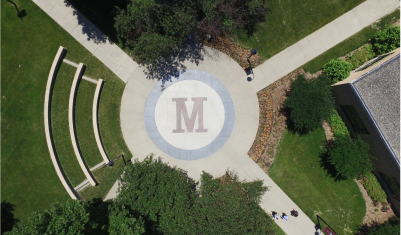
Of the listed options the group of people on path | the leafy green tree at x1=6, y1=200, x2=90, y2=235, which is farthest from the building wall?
the leafy green tree at x1=6, y1=200, x2=90, y2=235

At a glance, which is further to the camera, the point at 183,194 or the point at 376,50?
the point at 376,50

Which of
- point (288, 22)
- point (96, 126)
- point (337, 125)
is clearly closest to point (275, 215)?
point (337, 125)

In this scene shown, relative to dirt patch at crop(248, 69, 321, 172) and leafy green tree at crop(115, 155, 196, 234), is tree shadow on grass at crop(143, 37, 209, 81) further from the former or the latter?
leafy green tree at crop(115, 155, 196, 234)

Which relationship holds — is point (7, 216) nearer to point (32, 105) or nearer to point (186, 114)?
point (32, 105)

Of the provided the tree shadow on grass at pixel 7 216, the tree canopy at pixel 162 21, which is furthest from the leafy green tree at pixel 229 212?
the tree shadow on grass at pixel 7 216

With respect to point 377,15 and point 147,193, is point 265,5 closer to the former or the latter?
point 377,15

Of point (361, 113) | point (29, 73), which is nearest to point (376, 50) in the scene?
point (361, 113)

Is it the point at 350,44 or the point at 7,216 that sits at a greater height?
the point at 350,44
